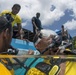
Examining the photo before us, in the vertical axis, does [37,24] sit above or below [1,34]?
below

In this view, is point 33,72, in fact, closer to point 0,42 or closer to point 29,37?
point 0,42

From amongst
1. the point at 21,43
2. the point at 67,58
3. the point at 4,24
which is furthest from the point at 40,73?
the point at 21,43

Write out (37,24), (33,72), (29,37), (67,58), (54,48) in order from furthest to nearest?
1. (37,24)
2. (29,37)
3. (54,48)
4. (67,58)
5. (33,72)

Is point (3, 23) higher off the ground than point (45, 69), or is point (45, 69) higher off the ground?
point (3, 23)

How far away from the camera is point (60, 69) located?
278cm

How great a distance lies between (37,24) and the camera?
36.1ft

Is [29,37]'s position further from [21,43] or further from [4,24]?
[4,24]

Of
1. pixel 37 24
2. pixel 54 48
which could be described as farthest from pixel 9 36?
pixel 37 24

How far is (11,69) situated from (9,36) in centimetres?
45

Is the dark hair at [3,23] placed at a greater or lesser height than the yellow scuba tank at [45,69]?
greater

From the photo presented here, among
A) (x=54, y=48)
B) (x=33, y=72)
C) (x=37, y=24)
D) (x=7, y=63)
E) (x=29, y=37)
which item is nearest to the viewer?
(x=7, y=63)

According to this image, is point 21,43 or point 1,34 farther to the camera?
point 21,43

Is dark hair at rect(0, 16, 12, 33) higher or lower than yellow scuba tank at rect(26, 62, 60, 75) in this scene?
higher

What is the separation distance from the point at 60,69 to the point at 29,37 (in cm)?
682
